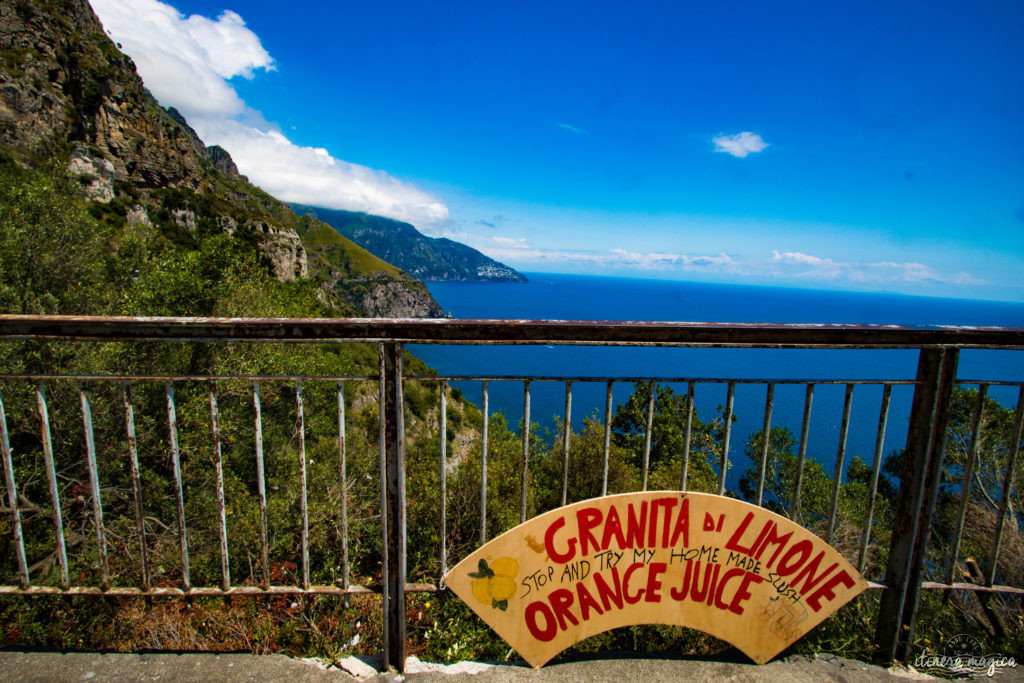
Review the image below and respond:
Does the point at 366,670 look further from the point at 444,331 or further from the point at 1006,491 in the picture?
the point at 1006,491

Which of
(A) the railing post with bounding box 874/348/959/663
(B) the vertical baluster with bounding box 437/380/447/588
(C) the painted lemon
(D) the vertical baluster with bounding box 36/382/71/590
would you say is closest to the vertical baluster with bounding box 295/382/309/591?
(B) the vertical baluster with bounding box 437/380/447/588

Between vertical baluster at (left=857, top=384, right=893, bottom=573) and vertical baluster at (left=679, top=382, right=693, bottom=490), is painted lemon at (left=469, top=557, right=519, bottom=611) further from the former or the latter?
vertical baluster at (left=857, top=384, right=893, bottom=573)

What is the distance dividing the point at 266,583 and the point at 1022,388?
310 centimetres

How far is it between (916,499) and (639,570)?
4.02ft

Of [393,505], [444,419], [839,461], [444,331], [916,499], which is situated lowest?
[393,505]

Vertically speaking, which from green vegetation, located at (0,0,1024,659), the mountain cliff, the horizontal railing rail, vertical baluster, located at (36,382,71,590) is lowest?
green vegetation, located at (0,0,1024,659)

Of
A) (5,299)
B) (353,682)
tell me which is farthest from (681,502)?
(5,299)

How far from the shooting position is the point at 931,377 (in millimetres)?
2072

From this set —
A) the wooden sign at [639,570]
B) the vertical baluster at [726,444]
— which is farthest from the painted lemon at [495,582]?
the vertical baluster at [726,444]

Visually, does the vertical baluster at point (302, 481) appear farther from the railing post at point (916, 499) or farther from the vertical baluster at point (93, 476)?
the railing post at point (916, 499)

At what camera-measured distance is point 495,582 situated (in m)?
2.06

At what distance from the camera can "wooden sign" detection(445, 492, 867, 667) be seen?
2.04m

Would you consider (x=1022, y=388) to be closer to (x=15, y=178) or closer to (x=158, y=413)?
(x=158, y=413)

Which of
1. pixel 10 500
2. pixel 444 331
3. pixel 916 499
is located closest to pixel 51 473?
pixel 10 500
